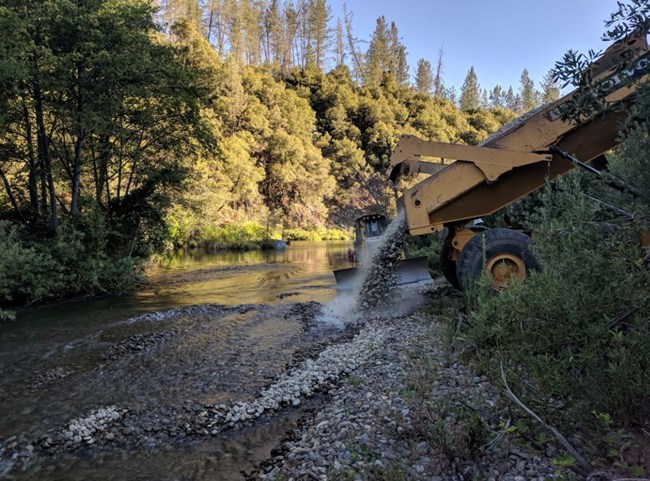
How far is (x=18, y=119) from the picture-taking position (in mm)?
13633

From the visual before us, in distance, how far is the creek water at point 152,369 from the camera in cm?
434

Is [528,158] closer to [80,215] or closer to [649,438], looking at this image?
[649,438]

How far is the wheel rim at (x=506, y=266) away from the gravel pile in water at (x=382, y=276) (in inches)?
105

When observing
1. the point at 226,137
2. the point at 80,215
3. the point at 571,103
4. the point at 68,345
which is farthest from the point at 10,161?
the point at 226,137

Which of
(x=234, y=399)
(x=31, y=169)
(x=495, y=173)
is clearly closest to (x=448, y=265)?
(x=495, y=173)

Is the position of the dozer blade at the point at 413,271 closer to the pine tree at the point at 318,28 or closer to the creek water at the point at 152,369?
the creek water at the point at 152,369

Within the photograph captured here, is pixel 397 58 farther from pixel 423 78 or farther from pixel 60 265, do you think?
pixel 60 265

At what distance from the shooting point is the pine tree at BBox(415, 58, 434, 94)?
101062 mm

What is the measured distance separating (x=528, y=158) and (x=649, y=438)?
5.53 metres

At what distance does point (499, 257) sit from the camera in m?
7.57

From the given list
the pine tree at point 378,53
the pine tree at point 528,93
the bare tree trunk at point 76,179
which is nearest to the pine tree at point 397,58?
the pine tree at point 378,53

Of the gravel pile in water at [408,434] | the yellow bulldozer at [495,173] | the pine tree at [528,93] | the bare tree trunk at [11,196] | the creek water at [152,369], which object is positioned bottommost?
the creek water at [152,369]

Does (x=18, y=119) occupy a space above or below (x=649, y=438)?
above

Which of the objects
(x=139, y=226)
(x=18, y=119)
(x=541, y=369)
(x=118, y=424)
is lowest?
(x=118, y=424)
